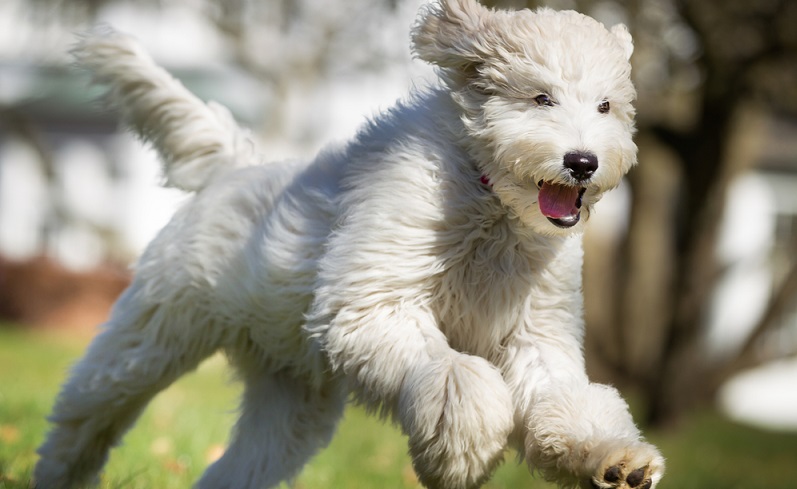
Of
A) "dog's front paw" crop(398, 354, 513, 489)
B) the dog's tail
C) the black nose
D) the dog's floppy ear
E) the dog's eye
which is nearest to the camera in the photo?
"dog's front paw" crop(398, 354, 513, 489)

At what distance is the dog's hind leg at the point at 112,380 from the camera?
4.72 m

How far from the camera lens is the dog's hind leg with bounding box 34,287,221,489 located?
4.72 meters

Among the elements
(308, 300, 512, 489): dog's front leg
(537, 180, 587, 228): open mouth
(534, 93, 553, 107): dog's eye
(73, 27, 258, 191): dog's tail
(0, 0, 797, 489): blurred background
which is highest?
(534, 93, 553, 107): dog's eye

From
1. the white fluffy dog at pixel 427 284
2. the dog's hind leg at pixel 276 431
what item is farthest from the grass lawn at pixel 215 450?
the white fluffy dog at pixel 427 284

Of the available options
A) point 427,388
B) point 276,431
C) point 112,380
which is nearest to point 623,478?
point 427,388

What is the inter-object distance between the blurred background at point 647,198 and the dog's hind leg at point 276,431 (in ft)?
3.16

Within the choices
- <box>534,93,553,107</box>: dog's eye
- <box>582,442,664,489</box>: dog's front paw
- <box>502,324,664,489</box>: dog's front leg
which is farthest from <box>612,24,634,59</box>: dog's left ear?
<box>582,442,664,489</box>: dog's front paw

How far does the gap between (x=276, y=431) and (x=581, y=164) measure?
2.12 m

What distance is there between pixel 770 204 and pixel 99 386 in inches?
693

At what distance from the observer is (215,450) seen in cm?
625

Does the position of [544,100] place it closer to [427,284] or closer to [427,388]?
[427,284]

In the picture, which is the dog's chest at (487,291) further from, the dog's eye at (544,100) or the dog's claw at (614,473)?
the dog's claw at (614,473)

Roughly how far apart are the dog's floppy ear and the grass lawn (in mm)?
1539

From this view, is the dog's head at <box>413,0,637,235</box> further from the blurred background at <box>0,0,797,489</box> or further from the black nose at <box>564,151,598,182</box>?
the blurred background at <box>0,0,797,489</box>
